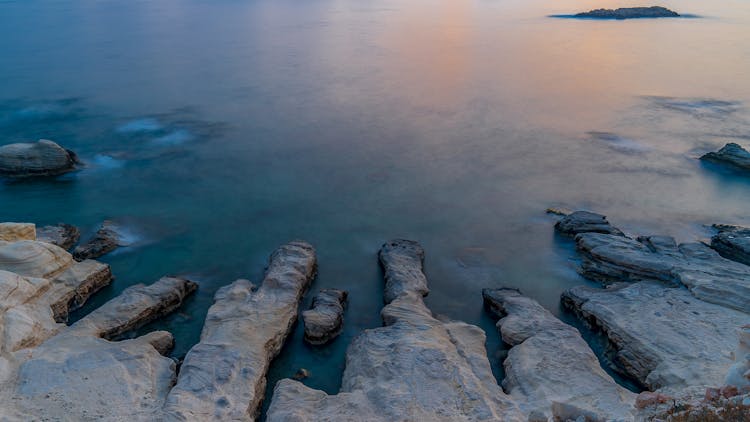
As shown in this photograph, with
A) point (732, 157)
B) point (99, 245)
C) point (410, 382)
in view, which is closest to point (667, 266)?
point (410, 382)

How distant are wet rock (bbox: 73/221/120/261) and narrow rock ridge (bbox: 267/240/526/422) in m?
6.68

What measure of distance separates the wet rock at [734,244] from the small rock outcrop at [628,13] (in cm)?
4617

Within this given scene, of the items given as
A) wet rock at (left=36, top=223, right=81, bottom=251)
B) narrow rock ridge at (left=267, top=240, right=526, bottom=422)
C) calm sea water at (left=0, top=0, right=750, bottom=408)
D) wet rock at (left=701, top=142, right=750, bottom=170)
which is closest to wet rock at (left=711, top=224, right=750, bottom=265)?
calm sea water at (left=0, top=0, right=750, bottom=408)

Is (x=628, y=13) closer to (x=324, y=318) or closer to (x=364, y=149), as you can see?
(x=364, y=149)

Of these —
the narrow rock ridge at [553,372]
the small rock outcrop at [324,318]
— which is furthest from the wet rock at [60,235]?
the narrow rock ridge at [553,372]

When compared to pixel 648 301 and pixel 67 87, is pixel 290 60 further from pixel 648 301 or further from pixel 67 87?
pixel 648 301

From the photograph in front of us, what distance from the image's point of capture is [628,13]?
52.7 meters

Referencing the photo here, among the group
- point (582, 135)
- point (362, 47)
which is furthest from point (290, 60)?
point (582, 135)

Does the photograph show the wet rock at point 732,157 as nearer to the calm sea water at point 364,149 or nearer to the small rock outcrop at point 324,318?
the calm sea water at point 364,149

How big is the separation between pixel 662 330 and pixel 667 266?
2248 mm

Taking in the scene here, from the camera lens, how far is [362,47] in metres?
37.7

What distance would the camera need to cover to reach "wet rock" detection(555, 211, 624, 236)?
13.2 meters

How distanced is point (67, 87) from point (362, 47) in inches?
762

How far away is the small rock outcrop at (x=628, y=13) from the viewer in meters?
52.2
